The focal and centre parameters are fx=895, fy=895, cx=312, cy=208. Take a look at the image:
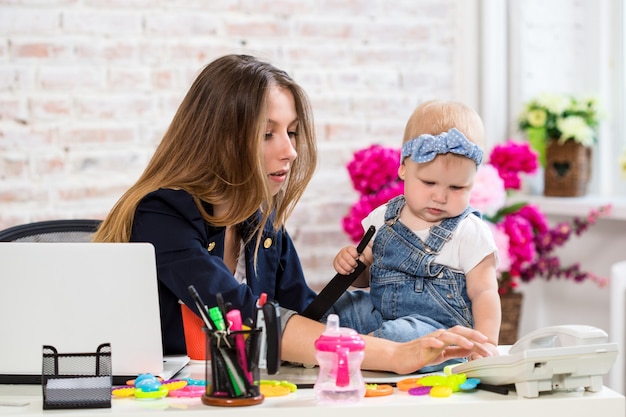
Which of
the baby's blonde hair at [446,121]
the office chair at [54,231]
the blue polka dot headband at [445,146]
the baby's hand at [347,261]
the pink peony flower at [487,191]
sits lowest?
the baby's hand at [347,261]

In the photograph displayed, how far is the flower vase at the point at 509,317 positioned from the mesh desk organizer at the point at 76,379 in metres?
1.82

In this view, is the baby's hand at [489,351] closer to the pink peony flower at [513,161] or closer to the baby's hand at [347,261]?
the baby's hand at [347,261]

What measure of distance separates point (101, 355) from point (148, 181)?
47 cm

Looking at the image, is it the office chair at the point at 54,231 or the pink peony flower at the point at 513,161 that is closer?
the office chair at the point at 54,231

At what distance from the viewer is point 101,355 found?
1.25 m

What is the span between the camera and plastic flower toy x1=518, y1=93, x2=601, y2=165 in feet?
9.89

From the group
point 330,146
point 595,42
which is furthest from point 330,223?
point 595,42

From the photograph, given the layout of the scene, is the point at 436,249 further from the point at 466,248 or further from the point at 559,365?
the point at 559,365

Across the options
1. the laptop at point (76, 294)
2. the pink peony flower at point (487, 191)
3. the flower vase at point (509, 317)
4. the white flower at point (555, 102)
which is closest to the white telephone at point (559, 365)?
the laptop at point (76, 294)

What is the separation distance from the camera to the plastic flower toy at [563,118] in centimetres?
301

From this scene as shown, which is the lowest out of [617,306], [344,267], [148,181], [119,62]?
[617,306]

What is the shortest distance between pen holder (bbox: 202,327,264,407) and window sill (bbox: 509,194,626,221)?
197 centimetres

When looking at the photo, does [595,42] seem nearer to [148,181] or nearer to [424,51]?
[424,51]

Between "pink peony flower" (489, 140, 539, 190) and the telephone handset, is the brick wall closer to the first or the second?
"pink peony flower" (489, 140, 539, 190)
